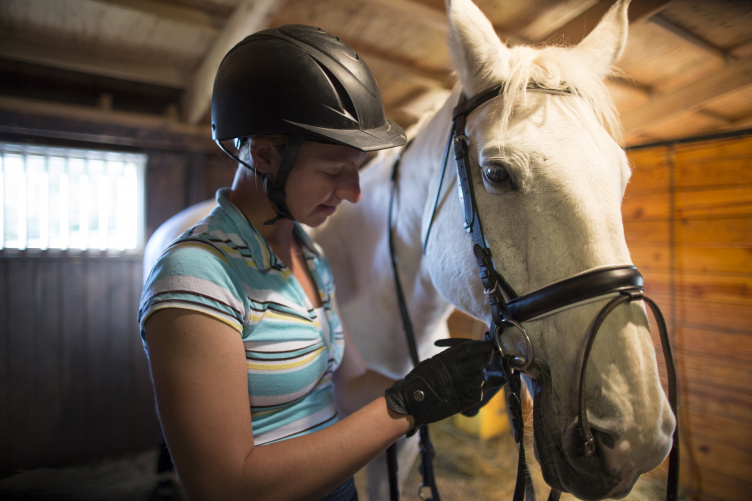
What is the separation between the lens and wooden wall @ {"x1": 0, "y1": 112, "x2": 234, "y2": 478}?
9.99 ft

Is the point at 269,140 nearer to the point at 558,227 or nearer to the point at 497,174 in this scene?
the point at 497,174

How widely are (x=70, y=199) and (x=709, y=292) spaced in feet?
14.9

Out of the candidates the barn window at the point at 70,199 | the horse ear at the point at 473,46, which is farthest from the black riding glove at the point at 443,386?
the barn window at the point at 70,199

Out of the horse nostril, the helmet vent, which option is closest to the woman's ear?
the helmet vent

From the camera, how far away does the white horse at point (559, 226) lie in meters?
0.80

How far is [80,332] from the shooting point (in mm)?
3324

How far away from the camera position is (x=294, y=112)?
1.00 metres

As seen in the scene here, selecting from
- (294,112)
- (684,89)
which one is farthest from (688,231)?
(294,112)

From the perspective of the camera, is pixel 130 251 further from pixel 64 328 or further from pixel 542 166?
pixel 542 166

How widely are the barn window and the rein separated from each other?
343 cm

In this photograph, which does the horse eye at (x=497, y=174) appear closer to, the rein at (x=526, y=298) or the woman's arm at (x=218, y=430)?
the rein at (x=526, y=298)

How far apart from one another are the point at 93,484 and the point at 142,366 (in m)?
1.05

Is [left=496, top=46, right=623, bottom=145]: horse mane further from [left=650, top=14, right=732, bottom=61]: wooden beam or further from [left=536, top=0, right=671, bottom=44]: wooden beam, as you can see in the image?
[left=650, top=14, right=732, bottom=61]: wooden beam

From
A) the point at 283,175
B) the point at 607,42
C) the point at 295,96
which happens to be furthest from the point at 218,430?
the point at 607,42
